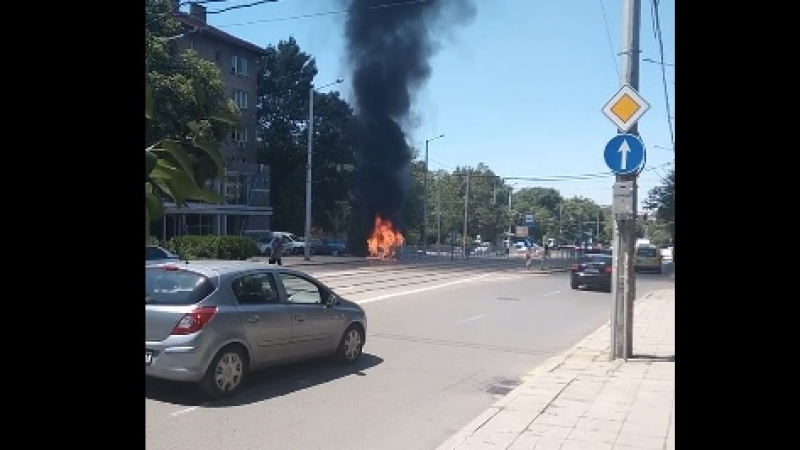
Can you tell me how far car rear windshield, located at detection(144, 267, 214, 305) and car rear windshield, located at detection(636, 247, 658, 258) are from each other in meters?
34.6

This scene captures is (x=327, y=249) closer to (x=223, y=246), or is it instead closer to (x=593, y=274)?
(x=223, y=246)

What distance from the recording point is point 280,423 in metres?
6.20

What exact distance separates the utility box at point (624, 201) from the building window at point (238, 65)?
52.0 m

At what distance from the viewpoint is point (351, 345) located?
9188 mm

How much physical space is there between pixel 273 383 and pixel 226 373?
93 cm

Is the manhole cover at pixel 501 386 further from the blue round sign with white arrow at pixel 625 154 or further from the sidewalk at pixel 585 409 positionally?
the blue round sign with white arrow at pixel 625 154

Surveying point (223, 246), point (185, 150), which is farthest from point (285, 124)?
point (185, 150)

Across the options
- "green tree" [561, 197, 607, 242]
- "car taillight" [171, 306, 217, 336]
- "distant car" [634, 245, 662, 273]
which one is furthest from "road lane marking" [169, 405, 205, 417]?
"green tree" [561, 197, 607, 242]

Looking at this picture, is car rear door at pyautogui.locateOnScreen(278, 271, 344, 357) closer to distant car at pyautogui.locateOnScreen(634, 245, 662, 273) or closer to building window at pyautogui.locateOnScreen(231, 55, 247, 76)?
distant car at pyautogui.locateOnScreen(634, 245, 662, 273)

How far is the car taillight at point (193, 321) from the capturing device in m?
6.74

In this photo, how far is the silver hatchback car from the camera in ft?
22.1

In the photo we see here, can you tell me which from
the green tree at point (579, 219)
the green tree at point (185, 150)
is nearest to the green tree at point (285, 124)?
the green tree at point (579, 219)
